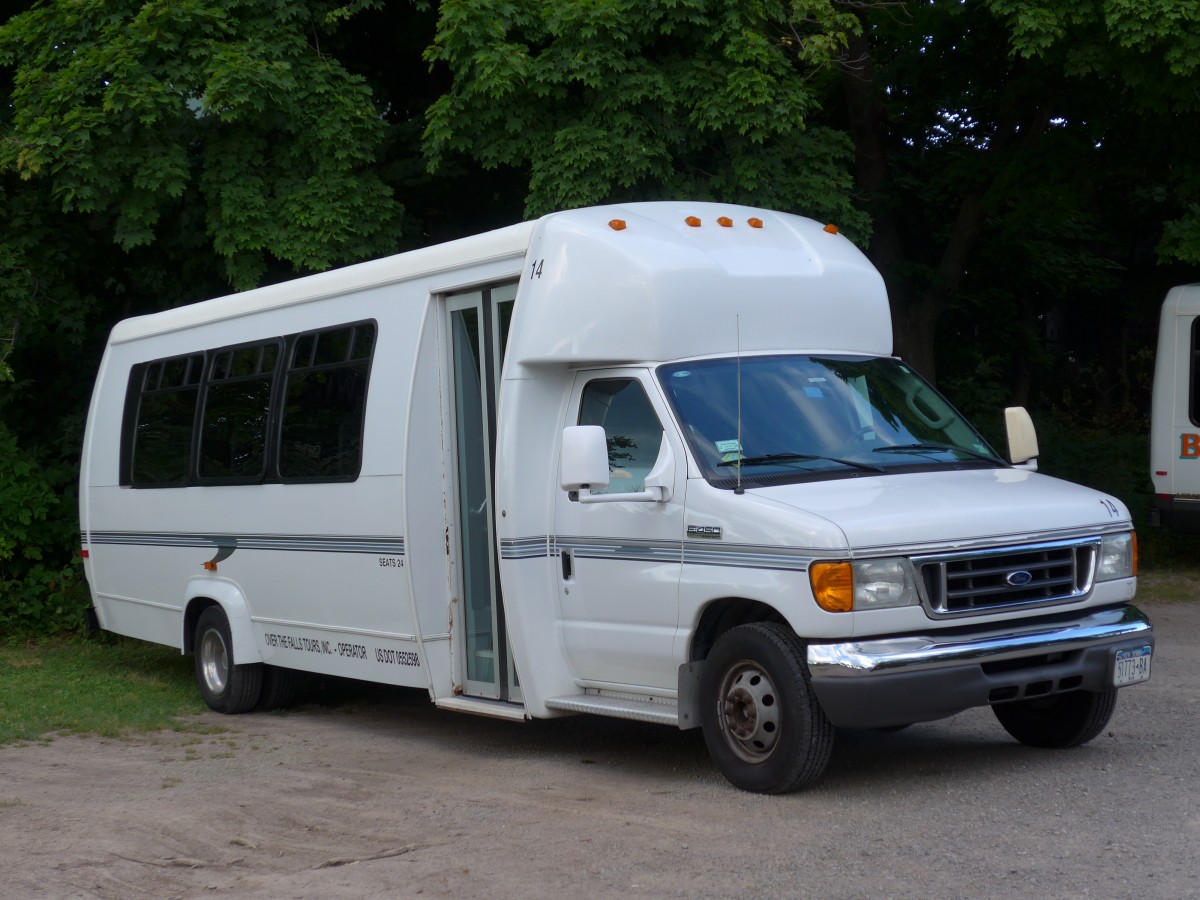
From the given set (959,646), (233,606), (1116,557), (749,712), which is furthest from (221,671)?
(1116,557)

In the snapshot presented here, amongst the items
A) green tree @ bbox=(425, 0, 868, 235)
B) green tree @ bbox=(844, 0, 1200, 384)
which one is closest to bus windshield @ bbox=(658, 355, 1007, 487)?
green tree @ bbox=(425, 0, 868, 235)

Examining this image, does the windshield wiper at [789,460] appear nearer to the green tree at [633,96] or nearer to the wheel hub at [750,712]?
the wheel hub at [750,712]

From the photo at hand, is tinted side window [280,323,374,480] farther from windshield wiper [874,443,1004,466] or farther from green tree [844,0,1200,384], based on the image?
green tree [844,0,1200,384]

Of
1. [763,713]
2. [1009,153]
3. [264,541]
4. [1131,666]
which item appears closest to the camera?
[763,713]

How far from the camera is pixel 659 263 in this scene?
8078 mm

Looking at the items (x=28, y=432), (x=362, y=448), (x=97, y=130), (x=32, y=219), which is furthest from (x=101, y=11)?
(x=362, y=448)

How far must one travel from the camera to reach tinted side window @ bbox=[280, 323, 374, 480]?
994cm

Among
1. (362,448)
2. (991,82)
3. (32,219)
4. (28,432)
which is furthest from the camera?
(991,82)

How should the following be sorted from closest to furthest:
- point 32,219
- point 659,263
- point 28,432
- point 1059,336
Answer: point 659,263, point 32,219, point 28,432, point 1059,336

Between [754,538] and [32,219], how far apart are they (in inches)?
404

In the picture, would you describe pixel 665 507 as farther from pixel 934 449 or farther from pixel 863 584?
pixel 934 449

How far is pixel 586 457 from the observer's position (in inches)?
300

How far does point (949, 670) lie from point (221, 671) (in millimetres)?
6273

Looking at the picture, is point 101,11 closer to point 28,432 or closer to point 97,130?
point 97,130
